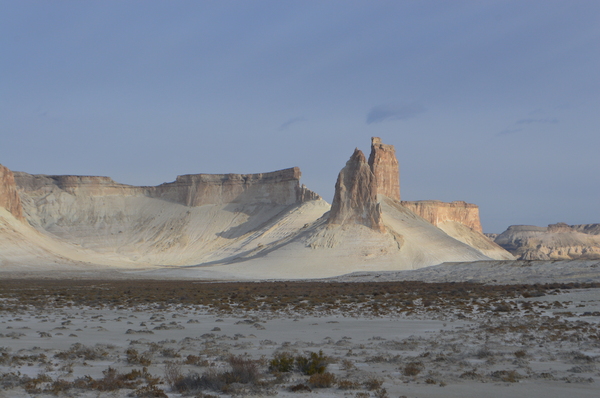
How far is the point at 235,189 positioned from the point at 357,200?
41200 millimetres

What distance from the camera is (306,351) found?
11.1 m

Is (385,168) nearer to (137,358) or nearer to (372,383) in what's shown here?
(137,358)

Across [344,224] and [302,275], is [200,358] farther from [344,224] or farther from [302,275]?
[344,224]

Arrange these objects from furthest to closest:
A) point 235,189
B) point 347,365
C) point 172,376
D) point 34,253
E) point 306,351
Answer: point 235,189
point 34,253
point 306,351
point 347,365
point 172,376

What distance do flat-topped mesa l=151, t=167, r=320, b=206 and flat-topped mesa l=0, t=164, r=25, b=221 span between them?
29.1 metres

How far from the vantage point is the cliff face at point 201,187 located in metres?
98.4

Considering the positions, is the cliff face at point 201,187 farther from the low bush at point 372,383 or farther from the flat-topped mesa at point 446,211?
the low bush at point 372,383

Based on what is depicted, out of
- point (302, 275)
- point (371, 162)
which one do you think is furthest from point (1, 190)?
point (371, 162)

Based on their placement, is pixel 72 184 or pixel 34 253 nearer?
pixel 34 253

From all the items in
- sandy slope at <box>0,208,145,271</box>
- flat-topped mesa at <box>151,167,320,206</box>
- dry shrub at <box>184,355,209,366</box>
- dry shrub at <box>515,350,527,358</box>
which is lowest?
dry shrub at <box>184,355,209,366</box>

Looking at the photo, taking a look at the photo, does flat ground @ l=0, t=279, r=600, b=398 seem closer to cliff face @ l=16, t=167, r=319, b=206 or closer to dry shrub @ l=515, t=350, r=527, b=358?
dry shrub @ l=515, t=350, r=527, b=358

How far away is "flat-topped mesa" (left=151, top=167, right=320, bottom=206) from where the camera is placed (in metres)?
98.0

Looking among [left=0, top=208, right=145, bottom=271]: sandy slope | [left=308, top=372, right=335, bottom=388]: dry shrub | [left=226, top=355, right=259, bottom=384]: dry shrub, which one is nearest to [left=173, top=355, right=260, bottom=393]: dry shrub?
[left=226, top=355, right=259, bottom=384]: dry shrub

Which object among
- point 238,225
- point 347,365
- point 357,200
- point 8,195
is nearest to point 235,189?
point 238,225
